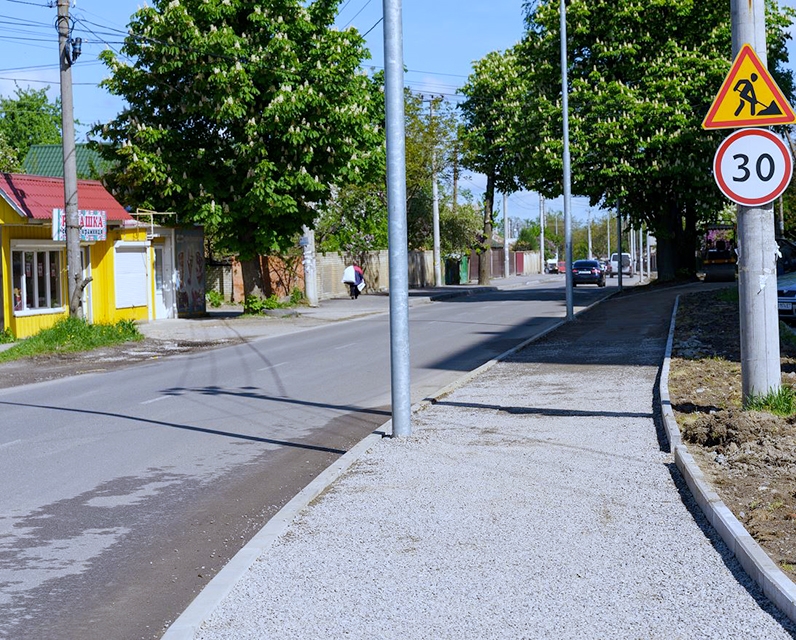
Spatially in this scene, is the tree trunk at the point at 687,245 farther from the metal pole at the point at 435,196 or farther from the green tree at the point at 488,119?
the metal pole at the point at 435,196

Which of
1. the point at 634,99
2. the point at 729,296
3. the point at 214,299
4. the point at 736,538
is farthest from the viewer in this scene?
the point at 214,299

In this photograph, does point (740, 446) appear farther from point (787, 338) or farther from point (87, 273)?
point (87, 273)

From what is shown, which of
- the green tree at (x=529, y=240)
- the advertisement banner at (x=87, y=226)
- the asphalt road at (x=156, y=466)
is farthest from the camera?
the green tree at (x=529, y=240)

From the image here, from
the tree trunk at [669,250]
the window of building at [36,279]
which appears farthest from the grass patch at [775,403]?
the tree trunk at [669,250]

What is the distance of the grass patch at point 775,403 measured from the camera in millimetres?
9758

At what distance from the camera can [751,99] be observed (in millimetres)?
9680

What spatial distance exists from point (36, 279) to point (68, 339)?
3.67m

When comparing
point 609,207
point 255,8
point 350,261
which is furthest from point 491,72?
point 255,8

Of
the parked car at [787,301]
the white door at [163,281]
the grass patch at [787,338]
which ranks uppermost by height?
the white door at [163,281]

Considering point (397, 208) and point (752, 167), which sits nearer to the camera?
point (752, 167)

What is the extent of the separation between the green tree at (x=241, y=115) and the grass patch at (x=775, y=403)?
70.6 ft

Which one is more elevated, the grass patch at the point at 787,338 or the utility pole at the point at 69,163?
the utility pole at the point at 69,163

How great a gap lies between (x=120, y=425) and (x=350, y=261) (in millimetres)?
39977

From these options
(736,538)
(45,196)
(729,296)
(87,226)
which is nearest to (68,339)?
(87,226)
